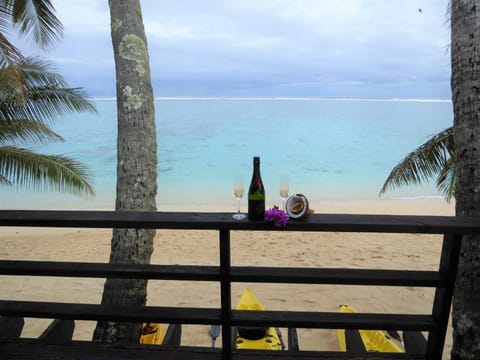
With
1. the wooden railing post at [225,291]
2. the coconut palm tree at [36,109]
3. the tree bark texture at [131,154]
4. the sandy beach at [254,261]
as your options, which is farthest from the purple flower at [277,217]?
the coconut palm tree at [36,109]

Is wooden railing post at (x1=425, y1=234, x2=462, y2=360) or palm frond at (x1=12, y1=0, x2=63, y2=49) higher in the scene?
palm frond at (x1=12, y1=0, x2=63, y2=49)

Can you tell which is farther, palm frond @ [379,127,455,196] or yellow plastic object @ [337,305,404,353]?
palm frond @ [379,127,455,196]

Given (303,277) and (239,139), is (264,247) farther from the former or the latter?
(239,139)

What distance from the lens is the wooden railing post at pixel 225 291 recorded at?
75.9 inches

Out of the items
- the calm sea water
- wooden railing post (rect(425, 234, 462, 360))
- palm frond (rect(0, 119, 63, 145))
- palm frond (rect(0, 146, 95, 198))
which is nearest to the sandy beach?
palm frond (rect(0, 146, 95, 198))

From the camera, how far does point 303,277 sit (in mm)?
1909

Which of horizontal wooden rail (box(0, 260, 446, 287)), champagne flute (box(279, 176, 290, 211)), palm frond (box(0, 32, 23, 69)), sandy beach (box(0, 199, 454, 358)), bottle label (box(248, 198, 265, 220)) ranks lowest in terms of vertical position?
sandy beach (box(0, 199, 454, 358))

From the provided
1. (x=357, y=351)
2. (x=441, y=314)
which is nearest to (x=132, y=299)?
(x=357, y=351)

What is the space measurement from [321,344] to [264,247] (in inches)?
194

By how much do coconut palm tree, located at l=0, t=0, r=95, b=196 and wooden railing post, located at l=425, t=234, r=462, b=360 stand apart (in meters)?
4.92

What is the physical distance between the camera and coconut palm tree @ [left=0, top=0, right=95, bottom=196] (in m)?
5.27

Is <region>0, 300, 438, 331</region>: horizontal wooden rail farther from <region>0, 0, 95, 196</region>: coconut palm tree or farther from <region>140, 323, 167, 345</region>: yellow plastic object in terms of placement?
<region>0, 0, 95, 196</region>: coconut palm tree

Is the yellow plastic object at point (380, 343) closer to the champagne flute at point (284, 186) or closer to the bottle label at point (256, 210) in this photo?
the champagne flute at point (284, 186)

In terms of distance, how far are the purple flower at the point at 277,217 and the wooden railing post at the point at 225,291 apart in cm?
22
